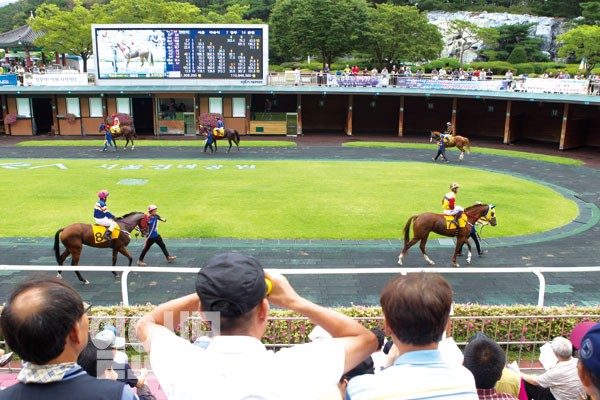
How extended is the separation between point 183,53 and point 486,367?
3171 cm

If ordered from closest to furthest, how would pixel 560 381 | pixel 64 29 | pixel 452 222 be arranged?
pixel 560 381 → pixel 452 222 → pixel 64 29

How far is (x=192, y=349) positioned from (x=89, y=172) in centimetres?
2170

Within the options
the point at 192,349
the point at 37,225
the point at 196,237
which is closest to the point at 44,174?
the point at 37,225

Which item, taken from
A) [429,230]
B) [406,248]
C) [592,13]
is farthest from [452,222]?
[592,13]

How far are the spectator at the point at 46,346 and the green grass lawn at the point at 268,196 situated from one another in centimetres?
→ 1200

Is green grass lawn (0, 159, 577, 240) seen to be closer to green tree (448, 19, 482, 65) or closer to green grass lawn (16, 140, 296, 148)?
green grass lawn (16, 140, 296, 148)

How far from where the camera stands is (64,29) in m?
53.8

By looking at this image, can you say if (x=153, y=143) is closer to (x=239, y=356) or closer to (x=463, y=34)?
(x=239, y=356)

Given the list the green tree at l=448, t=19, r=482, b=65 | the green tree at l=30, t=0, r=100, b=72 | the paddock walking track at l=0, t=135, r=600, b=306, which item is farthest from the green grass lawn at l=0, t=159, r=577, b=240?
the green tree at l=448, t=19, r=482, b=65

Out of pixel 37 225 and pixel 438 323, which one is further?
pixel 37 225

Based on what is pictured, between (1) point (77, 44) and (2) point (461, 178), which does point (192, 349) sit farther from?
(1) point (77, 44)

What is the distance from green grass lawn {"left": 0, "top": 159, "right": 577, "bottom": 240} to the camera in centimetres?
1521

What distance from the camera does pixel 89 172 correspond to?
22.4 meters

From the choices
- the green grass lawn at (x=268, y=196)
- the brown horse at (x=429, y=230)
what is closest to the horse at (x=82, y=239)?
the green grass lawn at (x=268, y=196)
